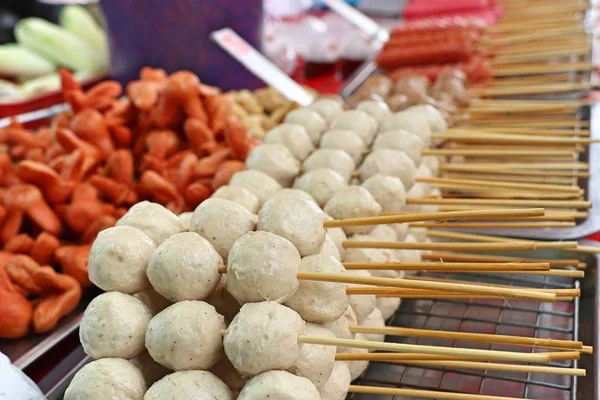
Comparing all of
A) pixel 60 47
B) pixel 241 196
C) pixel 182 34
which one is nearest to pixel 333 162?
pixel 241 196

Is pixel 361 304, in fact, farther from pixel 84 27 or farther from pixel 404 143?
pixel 84 27

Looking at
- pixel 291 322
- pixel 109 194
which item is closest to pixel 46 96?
pixel 109 194

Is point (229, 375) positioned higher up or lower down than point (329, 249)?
lower down

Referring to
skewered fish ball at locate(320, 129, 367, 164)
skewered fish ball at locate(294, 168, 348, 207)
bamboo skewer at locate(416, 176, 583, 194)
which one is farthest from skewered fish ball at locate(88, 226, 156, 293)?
bamboo skewer at locate(416, 176, 583, 194)

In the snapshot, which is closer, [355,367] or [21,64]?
[355,367]

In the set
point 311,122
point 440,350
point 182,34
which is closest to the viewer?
point 440,350

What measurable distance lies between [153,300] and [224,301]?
161 mm

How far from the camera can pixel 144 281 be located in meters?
1.34

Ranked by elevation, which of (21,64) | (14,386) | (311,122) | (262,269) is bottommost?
(14,386)

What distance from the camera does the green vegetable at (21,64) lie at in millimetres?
4246

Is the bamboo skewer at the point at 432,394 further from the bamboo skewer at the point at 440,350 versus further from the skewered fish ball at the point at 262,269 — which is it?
the skewered fish ball at the point at 262,269

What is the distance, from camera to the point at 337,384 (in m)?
1.37

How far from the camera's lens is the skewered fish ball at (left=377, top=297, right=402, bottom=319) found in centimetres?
172

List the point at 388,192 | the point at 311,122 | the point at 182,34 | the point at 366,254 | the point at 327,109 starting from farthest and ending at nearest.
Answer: the point at 182,34 < the point at 327,109 < the point at 311,122 < the point at 388,192 < the point at 366,254
